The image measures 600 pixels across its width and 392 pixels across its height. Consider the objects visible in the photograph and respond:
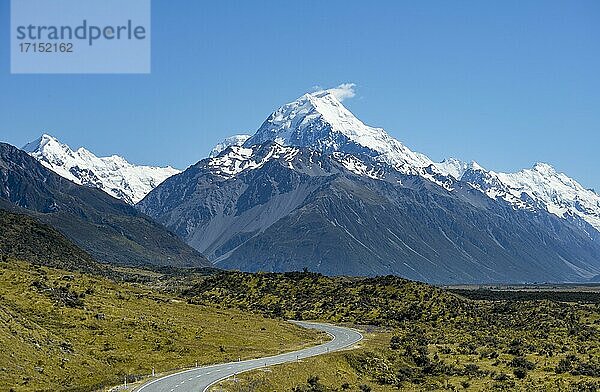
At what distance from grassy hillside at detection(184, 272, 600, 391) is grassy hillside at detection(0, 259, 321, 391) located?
13.5 meters

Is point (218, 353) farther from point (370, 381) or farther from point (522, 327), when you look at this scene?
point (522, 327)

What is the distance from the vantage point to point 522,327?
446 feet

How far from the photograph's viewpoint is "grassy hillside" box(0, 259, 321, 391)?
68.3 m

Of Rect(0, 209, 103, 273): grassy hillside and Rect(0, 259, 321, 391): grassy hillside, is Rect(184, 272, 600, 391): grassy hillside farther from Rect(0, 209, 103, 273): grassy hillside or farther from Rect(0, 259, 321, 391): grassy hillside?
Rect(0, 209, 103, 273): grassy hillside

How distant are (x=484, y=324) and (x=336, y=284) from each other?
5190 cm

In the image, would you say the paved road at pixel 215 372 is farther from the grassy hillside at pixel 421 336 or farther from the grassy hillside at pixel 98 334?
the grassy hillside at pixel 98 334

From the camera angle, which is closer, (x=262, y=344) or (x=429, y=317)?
(x=262, y=344)

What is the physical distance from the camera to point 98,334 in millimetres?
85625

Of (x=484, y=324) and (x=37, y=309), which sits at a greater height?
(x=37, y=309)

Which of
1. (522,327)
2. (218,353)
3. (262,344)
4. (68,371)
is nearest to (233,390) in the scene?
(68,371)

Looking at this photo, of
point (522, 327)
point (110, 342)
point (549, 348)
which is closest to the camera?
point (110, 342)

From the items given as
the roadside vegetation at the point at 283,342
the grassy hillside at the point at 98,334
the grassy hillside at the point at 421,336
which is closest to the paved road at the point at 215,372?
the roadside vegetation at the point at 283,342

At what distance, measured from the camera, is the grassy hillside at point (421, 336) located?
3236 inches

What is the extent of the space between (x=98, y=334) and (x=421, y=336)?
181 ft
